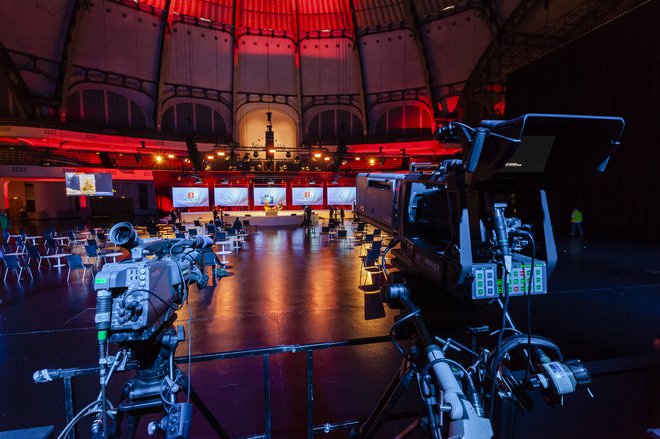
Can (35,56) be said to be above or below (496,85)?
above

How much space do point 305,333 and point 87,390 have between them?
2453mm

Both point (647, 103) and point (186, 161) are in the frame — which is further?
point (186, 161)

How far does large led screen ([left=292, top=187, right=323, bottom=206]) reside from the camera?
20.3m

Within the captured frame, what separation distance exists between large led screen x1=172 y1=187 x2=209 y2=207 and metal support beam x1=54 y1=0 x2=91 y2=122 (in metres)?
6.55

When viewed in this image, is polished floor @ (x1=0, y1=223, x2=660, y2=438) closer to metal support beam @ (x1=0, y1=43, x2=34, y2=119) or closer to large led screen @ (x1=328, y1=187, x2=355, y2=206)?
metal support beam @ (x1=0, y1=43, x2=34, y2=119)

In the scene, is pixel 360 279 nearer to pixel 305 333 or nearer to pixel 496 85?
pixel 305 333

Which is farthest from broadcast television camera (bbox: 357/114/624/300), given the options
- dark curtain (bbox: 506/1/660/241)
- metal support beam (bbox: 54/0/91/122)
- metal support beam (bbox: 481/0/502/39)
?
metal support beam (bbox: 54/0/91/122)

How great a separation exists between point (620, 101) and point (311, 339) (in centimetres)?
1354

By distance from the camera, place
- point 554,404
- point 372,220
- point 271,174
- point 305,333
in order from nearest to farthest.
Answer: point 554,404
point 372,220
point 305,333
point 271,174

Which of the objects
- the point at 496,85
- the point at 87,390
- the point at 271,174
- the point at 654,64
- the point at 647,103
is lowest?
the point at 87,390

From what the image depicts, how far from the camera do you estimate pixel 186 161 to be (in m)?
19.3

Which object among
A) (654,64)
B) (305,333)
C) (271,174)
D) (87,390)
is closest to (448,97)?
(654,64)

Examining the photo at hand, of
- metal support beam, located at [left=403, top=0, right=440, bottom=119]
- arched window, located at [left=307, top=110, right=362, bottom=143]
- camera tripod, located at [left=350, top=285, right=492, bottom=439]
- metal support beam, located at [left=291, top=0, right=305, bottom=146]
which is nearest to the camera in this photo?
camera tripod, located at [left=350, top=285, right=492, bottom=439]

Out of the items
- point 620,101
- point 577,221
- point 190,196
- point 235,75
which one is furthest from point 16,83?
point 620,101
